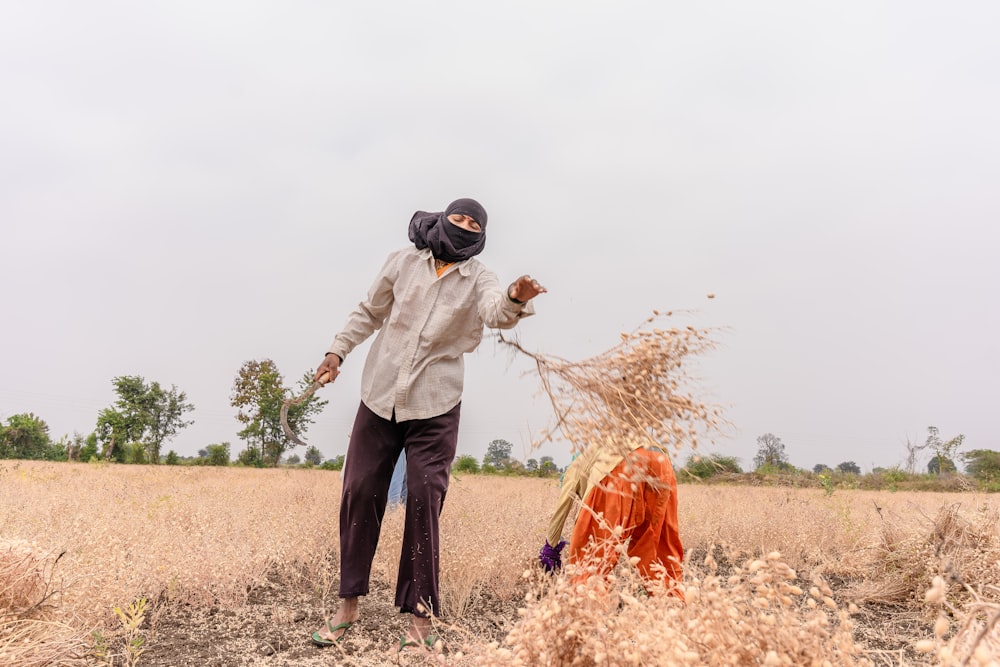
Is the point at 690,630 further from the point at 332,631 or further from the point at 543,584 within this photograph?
the point at 332,631

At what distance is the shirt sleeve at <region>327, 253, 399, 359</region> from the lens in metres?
3.54

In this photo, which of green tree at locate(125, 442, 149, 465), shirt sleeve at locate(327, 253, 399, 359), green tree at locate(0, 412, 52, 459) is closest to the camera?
shirt sleeve at locate(327, 253, 399, 359)

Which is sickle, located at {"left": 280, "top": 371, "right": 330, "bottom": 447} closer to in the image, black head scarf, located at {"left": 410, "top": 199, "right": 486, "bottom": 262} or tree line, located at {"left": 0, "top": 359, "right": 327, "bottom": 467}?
black head scarf, located at {"left": 410, "top": 199, "right": 486, "bottom": 262}

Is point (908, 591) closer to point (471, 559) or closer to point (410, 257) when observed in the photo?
point (471, 559)

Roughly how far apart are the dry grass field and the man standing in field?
1.03 feet

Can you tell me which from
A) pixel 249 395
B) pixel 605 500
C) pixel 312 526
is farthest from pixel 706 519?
pixel 249 395

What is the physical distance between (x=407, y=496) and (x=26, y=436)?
179 ft

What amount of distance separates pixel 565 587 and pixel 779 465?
2775cm

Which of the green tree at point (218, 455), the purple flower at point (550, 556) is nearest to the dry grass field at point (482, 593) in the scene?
the purple flower at point (550, 556)

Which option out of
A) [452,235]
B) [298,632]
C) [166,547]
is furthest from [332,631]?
[452,235]

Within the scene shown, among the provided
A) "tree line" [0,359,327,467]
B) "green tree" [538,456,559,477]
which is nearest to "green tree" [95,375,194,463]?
"tree line" [0,359,327,467]

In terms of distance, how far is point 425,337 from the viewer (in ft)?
10.8

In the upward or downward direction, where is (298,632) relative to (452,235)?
downward

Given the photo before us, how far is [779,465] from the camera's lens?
27.1m
